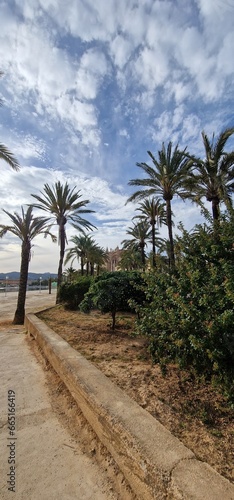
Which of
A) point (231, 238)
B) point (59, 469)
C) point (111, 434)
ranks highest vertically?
point (231, 238)

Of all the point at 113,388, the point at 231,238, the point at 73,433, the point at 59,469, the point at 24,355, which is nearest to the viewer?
the point at 59,469

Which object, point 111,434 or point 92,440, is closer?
point 111,434

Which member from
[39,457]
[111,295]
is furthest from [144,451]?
[111,295]

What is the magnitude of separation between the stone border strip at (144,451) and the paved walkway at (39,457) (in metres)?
0.24

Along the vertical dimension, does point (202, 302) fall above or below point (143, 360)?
above

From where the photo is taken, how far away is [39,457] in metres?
2.18

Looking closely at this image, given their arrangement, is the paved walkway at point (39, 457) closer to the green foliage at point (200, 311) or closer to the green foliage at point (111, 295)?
the green foliage at point (200, 311)

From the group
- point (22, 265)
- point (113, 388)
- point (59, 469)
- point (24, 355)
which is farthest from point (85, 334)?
point (22, 265)

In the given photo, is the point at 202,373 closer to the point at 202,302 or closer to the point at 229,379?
the point at 229,379

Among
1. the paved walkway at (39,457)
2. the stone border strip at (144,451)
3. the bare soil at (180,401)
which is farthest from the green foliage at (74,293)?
the stone border strip at (144,451)

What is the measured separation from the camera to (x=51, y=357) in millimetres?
4535

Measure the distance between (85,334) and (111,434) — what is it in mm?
4448

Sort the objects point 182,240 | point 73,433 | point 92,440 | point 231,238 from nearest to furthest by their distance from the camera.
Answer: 1. point 92,440
2. point 73,433
3. point 231,238
4. point 182,240

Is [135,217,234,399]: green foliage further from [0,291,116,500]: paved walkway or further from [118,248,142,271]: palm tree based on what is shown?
[0,291,116,500]: paved walkway
